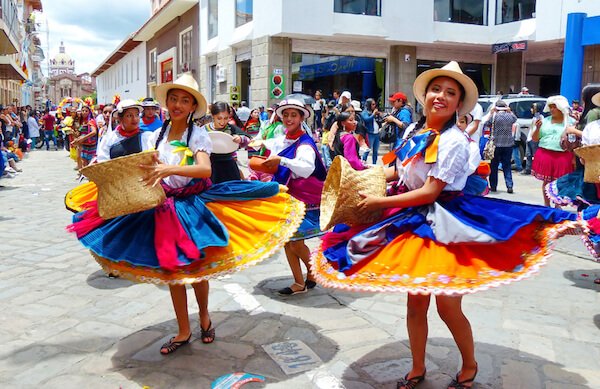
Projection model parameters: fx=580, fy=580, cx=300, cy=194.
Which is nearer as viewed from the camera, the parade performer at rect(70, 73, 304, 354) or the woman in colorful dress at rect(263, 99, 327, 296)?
the parade performer at rect(70, 73, 304, 354)

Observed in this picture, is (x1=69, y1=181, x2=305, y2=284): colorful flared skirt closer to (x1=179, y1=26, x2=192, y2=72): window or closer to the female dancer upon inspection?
the female dancer

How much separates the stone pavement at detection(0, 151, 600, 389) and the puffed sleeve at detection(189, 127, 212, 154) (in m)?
1.41

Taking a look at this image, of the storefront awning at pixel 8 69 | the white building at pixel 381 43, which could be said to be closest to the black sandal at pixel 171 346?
the white building at pixel 381 43

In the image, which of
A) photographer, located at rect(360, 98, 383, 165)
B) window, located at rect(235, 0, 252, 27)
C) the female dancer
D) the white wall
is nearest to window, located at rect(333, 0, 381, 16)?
window, located at rect(235, 0, 252, 27)

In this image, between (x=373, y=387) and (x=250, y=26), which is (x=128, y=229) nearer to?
(x=373, y=387)

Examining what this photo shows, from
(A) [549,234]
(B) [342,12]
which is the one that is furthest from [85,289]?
(B) [342,12]

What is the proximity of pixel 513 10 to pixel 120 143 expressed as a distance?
20.8m

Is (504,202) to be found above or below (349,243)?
above

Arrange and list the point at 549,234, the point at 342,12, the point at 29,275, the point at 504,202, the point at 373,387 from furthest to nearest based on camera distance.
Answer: the point at 342,12
the point at 29,275
the point at 373,387
the point at 504,202
the point at 549,234

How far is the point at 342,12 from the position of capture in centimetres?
2080

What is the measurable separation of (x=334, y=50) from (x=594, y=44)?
8896 mm

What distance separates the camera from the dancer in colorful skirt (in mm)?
2893

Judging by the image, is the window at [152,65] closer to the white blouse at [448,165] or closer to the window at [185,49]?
the window at [185,49]

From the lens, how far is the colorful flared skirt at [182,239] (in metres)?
3.51
